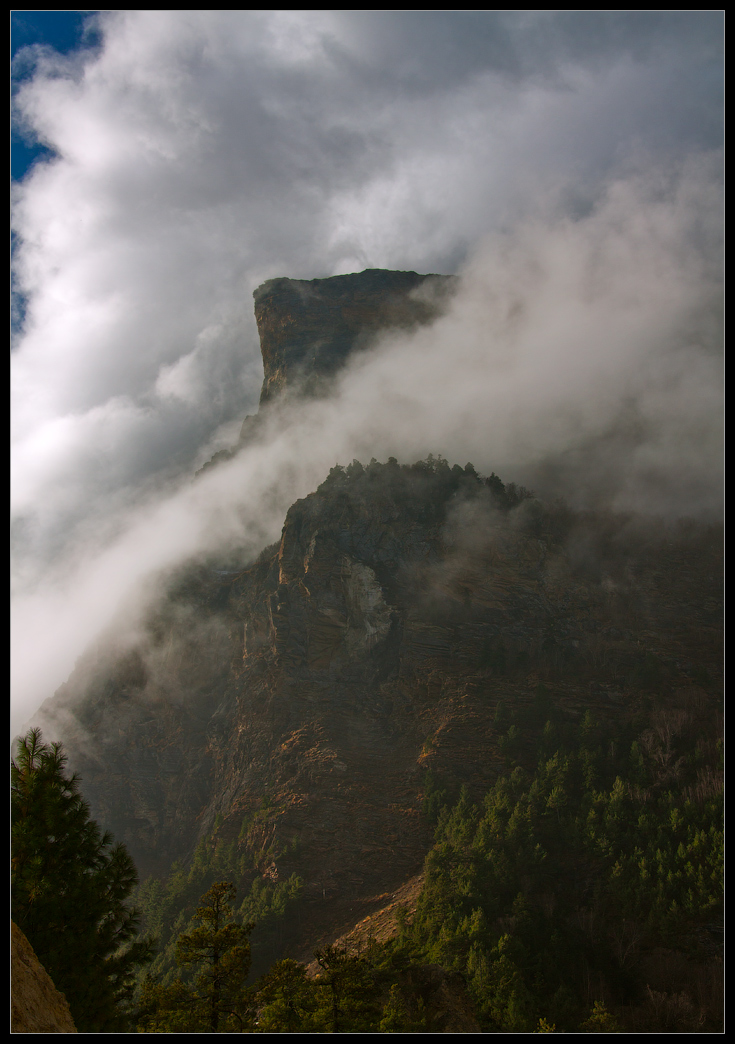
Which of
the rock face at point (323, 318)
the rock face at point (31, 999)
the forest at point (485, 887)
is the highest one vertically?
the rock face at point (323, 318)

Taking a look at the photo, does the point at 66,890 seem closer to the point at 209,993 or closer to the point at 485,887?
the point at 209,993

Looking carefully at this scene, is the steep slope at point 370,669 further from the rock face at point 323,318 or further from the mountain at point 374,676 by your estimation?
the rock face at point 323,318

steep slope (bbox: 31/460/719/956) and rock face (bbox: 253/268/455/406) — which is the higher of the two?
rock face (bbox: 253/268/455/406)

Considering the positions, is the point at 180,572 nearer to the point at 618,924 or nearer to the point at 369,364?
the point at 369,364

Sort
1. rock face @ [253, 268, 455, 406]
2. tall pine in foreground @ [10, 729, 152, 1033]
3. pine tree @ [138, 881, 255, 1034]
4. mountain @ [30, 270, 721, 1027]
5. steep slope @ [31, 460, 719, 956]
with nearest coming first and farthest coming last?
tall pine in foreground @ [10, 729, 152, 1033], pine tree @ [138, 881, 255, 1034], mountain @ [30, 270, 721, 1027], steep slope @ [31, 460, 719, 956], rock face @ [253, 268, 455, 406]

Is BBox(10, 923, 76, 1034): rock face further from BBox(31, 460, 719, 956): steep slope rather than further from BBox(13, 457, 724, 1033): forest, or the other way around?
BBox(31, 460, 719, 956): steep slope

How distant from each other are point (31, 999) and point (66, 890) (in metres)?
7.80

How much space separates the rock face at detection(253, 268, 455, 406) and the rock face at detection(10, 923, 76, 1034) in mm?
128435

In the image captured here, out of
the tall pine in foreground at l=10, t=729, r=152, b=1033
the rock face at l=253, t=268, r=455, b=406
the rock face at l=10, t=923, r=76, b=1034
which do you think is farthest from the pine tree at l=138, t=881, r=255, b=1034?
the rock face at l=253, t=268, r=455, b=406

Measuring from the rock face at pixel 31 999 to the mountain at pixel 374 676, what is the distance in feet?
199

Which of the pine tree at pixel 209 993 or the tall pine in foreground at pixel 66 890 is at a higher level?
the tall pine in foreground at pixel 66 890

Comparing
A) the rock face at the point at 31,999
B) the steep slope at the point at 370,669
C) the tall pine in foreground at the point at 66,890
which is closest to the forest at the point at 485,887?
the tall pine in foreground at the point at 66,890

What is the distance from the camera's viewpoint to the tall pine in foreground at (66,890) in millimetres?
Answer: 19522

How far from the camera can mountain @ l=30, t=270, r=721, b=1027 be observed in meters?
79.3
